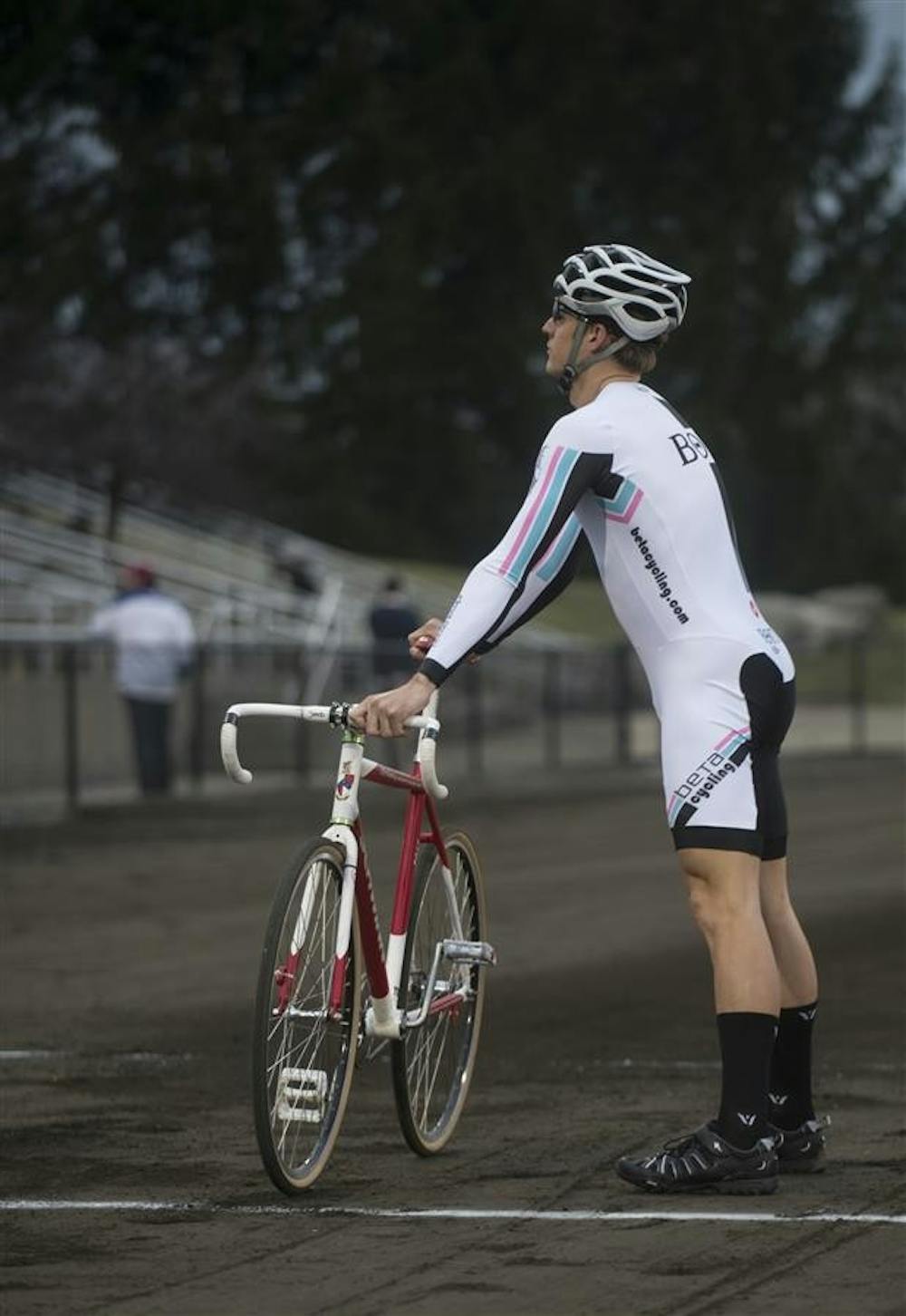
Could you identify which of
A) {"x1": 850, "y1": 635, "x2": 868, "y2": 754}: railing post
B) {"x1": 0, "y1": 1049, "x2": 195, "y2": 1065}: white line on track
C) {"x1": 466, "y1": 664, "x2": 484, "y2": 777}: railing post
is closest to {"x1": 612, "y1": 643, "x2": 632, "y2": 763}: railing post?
{"x1": 466, "y1": 664, "x2": 484, "y2": 777}: railing post

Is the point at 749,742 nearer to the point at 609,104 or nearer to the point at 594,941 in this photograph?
the point at 594,941

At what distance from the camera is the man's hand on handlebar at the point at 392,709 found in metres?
6.62

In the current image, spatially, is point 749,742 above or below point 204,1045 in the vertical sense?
above

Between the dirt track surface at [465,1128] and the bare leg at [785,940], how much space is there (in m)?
0.43

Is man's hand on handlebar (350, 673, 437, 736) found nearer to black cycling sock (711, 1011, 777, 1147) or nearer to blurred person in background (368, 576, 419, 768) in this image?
black cycling sock (711, 1011, 777, 1147)

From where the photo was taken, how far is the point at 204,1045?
9.59 meters

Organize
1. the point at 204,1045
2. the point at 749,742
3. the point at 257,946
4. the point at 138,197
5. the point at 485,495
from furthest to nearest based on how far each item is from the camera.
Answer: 1. the point at 485,495
2. the point at 138,197
3. the point at 257,946
4. the point at 204,1045
5. the point at 749,742

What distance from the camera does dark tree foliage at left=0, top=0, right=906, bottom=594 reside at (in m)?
45.7

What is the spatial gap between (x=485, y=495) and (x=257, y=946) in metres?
43.8

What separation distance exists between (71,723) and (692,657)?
1590cm

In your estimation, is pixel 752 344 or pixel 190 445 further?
pixel 752 344

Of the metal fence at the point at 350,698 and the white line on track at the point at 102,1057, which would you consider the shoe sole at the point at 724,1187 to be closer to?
the white line on track at the point at 102,1057

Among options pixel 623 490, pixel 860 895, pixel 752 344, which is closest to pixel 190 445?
pixel 752 344

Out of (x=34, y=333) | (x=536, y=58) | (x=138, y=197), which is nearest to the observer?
(x=34, y=333)
